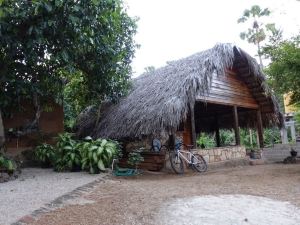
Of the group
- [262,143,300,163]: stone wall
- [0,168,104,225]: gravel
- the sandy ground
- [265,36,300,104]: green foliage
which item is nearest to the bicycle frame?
the sandy ground

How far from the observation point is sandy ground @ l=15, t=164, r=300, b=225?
467 cm

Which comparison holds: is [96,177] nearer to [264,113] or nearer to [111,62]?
[111,62]

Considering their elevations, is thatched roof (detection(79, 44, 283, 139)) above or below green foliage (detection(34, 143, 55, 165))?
above

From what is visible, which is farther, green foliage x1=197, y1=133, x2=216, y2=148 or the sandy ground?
green foliage x1=197, y1=133, x2=216, y2=148

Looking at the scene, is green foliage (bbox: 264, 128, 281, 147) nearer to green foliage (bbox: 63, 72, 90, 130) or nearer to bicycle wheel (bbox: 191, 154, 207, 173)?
green foliage (bbox: 63, 72, 90, 130)

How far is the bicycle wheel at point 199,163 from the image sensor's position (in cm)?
1085

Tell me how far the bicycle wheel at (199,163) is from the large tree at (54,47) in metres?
3.70

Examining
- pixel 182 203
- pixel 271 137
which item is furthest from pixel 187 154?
pixel 271 137

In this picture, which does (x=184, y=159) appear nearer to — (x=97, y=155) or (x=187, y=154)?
(x=187, y=154)

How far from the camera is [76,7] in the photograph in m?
7.90

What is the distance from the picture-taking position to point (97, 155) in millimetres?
9125

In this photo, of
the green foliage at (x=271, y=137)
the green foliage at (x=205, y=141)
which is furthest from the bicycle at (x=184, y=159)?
the green foliage at (x=271, y=137)

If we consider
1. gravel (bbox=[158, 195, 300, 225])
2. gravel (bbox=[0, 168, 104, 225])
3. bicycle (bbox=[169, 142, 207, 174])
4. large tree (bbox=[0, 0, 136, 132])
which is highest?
large tree (bbox=[0, 0, 136, 132])

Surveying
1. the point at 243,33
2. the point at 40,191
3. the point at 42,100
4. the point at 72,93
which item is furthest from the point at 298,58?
the point at 243,33
